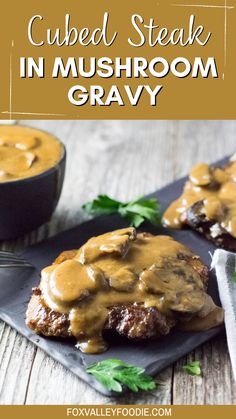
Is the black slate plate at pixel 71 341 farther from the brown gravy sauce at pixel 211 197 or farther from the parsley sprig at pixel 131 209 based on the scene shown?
the brown gravy sauce at pixel 211 197

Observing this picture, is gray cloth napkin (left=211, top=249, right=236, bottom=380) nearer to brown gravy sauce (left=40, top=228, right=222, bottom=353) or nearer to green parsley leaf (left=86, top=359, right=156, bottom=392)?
brown gravy sauce (left=40, top=228, right=222, bottom=353)

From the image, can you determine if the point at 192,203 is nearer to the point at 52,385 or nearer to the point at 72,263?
the point at 72,263

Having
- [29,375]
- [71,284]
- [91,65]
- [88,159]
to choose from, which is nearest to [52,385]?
[29,375]

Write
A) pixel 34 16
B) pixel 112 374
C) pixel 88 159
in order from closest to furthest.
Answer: pixel 112 374
pixel 34 16
pixel 88 159

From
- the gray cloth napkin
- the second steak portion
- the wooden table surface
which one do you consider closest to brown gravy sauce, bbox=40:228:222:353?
the gray cloth napkin

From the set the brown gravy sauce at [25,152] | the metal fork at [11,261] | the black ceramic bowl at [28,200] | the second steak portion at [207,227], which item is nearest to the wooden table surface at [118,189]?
the black ceramic bowl at [28,200]

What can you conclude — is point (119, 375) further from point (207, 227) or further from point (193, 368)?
point (207, 227)
